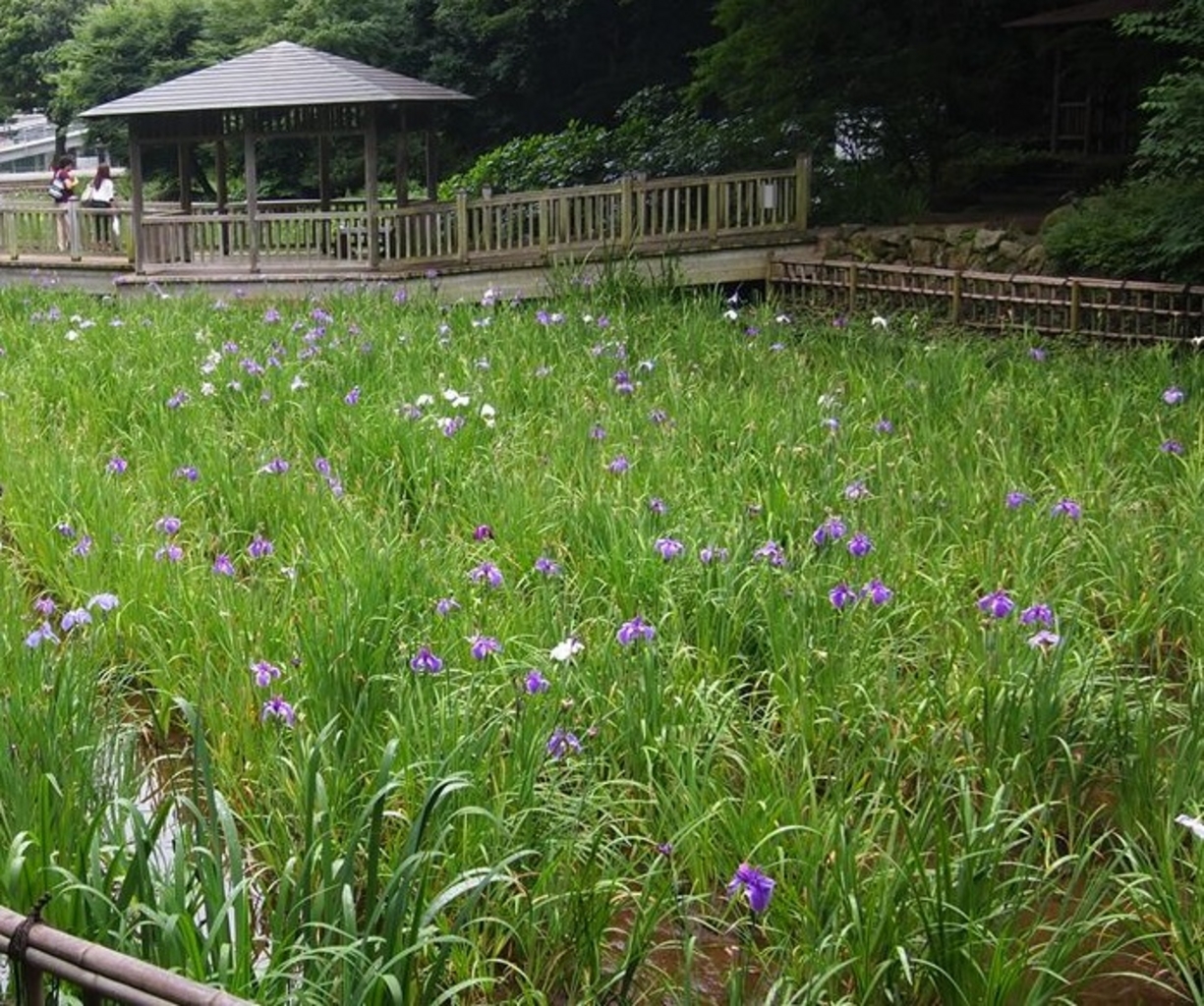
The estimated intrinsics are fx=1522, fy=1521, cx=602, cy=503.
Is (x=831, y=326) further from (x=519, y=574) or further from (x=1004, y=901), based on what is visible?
(x=1004, y=901)

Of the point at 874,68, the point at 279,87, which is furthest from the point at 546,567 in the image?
the point at 874,68

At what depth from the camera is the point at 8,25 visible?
40250 millimetres

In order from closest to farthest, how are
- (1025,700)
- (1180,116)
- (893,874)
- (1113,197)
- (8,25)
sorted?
1. (893,874)
2. (1025,700)
3. (1180,116)
4. (1113,197)
5. (8,25)

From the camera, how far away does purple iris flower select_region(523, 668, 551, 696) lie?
148 inches

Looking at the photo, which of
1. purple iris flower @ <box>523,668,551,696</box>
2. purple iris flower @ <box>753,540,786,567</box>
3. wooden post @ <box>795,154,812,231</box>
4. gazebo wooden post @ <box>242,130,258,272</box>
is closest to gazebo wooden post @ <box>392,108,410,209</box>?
gazebo wooden post @ <box>242,130,258,272</box>

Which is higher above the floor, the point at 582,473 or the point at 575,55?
the point at 575,55

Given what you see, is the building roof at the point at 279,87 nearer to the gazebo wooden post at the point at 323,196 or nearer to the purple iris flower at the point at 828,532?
the gazebo wooden post at the point at 323,196

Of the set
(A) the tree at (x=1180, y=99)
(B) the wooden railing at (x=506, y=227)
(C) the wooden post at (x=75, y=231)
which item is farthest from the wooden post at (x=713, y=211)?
(C) the wooden post at (x=75, y=231)

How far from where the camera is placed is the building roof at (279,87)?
15578 mm

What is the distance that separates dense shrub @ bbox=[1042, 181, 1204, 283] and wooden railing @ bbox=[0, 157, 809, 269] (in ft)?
10.9

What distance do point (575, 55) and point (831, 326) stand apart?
15.2 meters

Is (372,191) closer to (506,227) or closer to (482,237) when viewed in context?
(482,237)

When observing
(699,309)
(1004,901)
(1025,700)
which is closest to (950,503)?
(1025,700)

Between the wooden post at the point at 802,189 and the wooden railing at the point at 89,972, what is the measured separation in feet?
45.9
